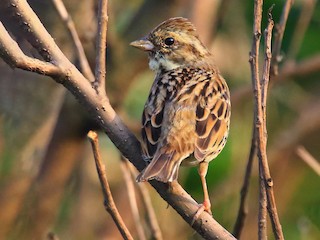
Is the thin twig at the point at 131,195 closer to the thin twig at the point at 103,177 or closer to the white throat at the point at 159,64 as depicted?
the white throat at the point at 159,64

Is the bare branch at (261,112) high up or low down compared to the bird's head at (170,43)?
down

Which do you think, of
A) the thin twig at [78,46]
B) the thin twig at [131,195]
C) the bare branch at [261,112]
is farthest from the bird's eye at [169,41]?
the bare branch at [261,112]

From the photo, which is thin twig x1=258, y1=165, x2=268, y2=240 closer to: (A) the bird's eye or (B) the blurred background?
(B) the blurred background

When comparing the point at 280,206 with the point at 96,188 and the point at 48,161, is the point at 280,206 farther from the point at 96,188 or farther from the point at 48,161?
the point at 48,161

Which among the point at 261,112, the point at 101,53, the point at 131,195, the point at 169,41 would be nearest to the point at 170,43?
the point at 169,41

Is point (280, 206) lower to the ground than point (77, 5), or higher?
lower

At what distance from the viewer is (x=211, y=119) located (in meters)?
3.42

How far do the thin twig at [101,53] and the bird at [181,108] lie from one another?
0.30 meters

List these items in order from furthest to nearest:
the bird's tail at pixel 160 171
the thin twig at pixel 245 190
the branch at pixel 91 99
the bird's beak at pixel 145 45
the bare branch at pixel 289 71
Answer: the bare branch at pixel 289 71, the bird's beak at pixel 145 45, the thin twig at pixel 245 190, the bird's tail at pixel 160 171, the branch at pixel 91 99

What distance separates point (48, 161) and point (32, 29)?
7.53 feet

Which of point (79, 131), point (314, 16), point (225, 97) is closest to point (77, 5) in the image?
point (79, 131)

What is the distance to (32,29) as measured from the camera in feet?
8.81

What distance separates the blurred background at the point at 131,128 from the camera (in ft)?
15.6

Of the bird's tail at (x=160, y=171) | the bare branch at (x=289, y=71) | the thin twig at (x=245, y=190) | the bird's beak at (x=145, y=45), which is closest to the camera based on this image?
the bird's tail at (x=160, y=171)
